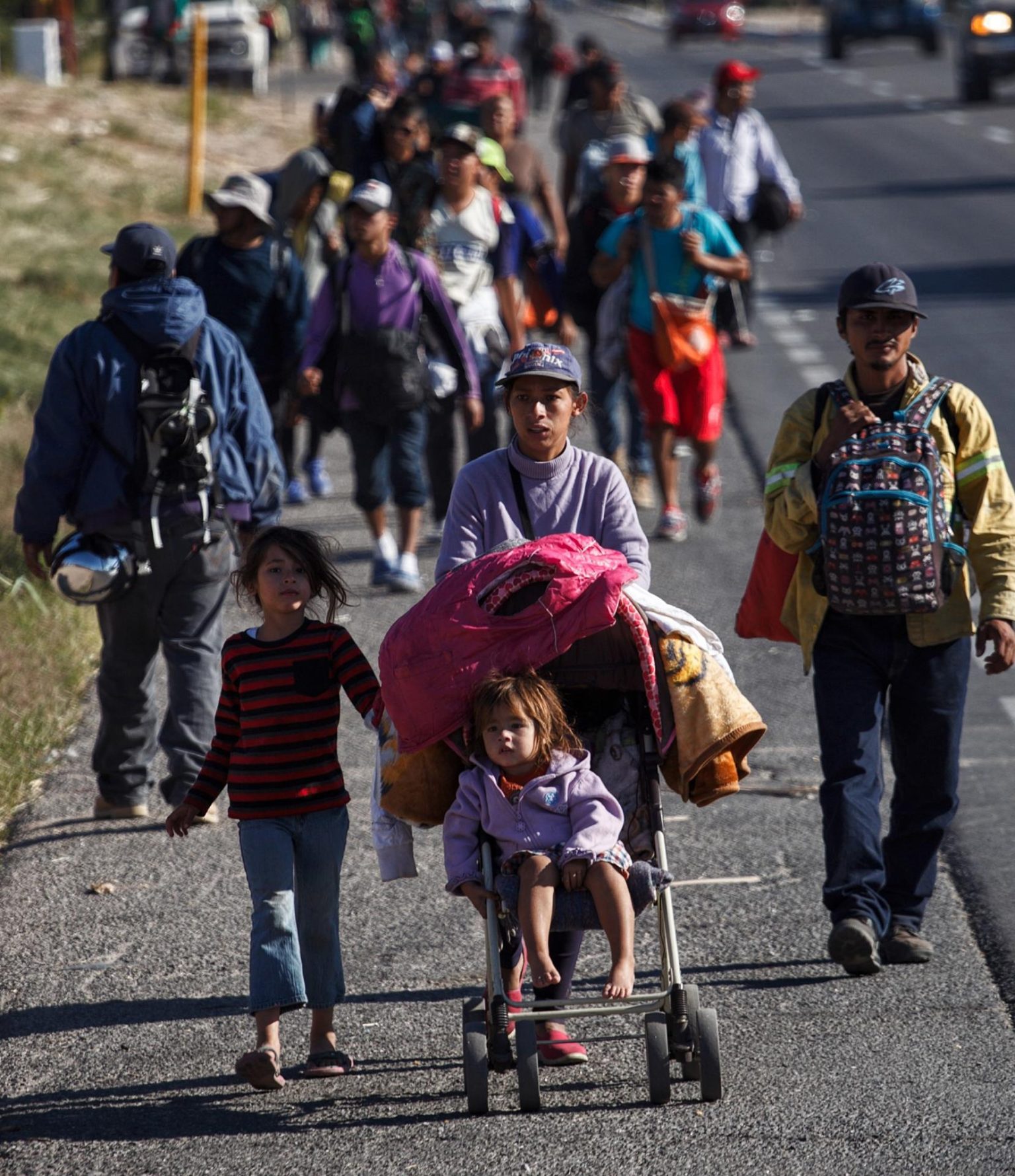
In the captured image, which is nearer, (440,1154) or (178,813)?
(440,1154)

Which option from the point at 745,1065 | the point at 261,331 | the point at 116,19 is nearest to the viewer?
the point at 745,1065

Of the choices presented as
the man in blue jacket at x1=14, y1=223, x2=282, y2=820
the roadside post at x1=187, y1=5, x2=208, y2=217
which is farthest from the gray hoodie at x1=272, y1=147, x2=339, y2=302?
the roadside post at x1=187, y1=5, x2=208, y2=217

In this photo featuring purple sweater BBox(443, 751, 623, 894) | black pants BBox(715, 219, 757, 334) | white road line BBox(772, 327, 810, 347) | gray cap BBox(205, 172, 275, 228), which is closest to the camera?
purple sweater BBox(443, 751, 623, 894)

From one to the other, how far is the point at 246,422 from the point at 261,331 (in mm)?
2449

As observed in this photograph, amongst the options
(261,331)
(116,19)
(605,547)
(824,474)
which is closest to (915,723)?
(824,474)

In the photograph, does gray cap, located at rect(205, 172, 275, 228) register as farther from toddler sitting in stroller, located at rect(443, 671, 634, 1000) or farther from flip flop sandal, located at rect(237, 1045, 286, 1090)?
flip flop sandal, located at rect(237, 1045, 286, 1090)

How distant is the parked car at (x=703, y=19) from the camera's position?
60500mm

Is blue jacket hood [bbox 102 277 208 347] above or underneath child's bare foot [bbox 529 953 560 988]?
above

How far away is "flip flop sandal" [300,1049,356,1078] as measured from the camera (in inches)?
196

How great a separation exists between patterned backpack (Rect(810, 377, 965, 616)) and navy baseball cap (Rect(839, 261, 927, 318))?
10.9 inches

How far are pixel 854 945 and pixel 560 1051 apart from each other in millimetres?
943

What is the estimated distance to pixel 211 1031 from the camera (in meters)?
5.29

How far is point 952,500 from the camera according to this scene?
Answer: 5.54 m

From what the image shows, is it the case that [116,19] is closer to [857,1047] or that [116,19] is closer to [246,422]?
[246,422]
